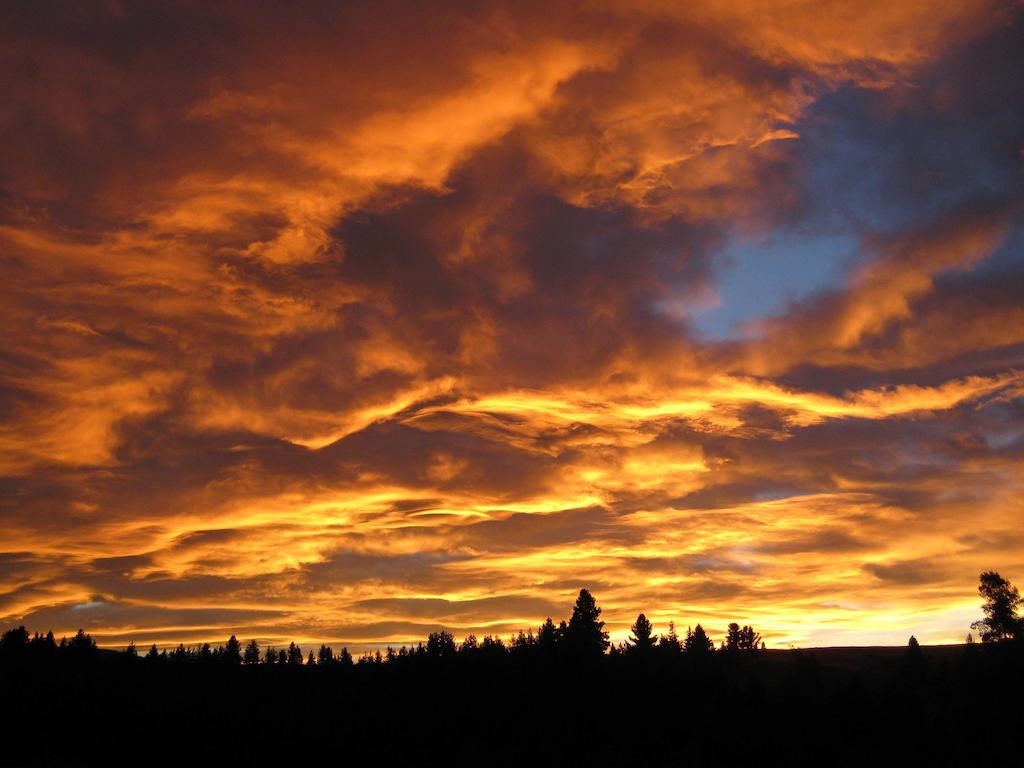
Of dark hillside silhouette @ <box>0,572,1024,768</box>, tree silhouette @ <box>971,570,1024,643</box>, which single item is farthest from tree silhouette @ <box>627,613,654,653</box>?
tree silhouette @ <box>971,570,1024,643</box>

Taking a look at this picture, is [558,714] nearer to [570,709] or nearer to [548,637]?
[570,709]

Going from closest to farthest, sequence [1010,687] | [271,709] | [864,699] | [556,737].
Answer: [1010,687], [864,699], [556,737], [271,709]

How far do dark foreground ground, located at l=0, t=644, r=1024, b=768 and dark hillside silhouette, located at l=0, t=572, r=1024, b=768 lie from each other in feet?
1.10

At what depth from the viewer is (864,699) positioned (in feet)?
391

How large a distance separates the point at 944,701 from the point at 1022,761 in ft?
75.1

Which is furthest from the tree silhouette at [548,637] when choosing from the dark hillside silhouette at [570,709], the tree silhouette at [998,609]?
the tree silhouette at [998,609]

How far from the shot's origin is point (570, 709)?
135 m

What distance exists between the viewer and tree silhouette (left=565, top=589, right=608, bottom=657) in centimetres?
16850

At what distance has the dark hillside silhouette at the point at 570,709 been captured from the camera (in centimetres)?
11175

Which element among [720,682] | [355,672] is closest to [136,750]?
[355,672]

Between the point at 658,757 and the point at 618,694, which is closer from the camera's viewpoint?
the point at 658,757

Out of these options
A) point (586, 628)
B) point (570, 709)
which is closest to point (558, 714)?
point (570, 709)

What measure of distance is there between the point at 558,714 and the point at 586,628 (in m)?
39.1

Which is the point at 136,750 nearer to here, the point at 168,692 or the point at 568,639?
the point at 168,692
